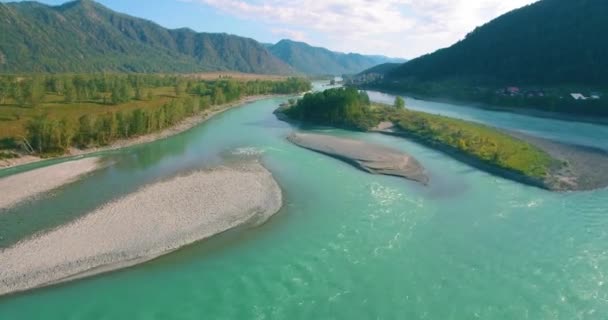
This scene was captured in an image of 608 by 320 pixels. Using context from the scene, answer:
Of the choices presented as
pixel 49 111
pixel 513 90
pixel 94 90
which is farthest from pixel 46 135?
pixel 513 90

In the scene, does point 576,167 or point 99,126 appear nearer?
point 576,167

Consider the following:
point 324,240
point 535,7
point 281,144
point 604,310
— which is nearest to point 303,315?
point 324,240

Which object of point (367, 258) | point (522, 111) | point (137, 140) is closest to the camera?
point (367, 258)

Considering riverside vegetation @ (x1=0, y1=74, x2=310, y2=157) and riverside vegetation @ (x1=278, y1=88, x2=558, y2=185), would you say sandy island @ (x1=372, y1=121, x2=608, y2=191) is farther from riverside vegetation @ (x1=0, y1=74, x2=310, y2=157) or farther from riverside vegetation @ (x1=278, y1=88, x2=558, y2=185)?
riverside vegetation @ (x1=0, y1=74, x2=310, y2=157)

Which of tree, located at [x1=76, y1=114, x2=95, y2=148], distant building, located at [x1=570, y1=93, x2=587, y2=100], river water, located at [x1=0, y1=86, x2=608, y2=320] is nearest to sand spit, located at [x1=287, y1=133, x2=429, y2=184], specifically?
river water, located at [x1=0, y1=86, x2=608, y2=320]

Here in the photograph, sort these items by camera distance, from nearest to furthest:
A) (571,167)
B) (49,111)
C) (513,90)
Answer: (571,167) < (49,111) < (513,90)

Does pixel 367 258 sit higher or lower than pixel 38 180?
higher

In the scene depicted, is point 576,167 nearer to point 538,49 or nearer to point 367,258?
point 367,258
